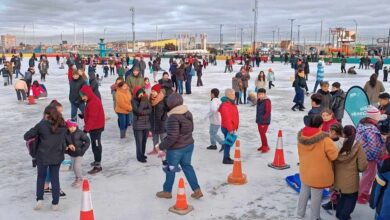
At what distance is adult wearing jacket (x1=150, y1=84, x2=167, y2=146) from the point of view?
22.8 feet

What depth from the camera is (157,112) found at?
23.2 ft

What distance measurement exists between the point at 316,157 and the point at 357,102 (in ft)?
10.7

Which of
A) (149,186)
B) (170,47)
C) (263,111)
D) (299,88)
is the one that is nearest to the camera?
(149,186)

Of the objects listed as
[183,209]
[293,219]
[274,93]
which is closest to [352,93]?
[293,219]

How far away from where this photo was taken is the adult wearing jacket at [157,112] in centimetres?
694

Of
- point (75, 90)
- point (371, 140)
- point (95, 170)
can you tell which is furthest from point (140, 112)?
point (371, 140)

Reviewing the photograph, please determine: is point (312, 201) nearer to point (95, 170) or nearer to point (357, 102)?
point (357, 102)

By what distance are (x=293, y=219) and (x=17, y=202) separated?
146 inches

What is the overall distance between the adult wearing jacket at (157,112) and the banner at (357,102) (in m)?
3.48

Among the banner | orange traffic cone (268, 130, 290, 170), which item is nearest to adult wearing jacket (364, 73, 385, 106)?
the banner

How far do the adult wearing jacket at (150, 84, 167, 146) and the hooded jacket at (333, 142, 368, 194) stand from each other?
3586mm

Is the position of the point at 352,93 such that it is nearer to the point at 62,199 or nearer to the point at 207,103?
the point at 62,199

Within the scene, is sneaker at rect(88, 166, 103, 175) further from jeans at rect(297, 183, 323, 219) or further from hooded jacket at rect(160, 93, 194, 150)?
jeans at rect(297, 183, 323, 219)

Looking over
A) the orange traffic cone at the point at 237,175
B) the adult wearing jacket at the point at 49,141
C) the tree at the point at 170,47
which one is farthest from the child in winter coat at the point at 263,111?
the tree at the point at 170,47
